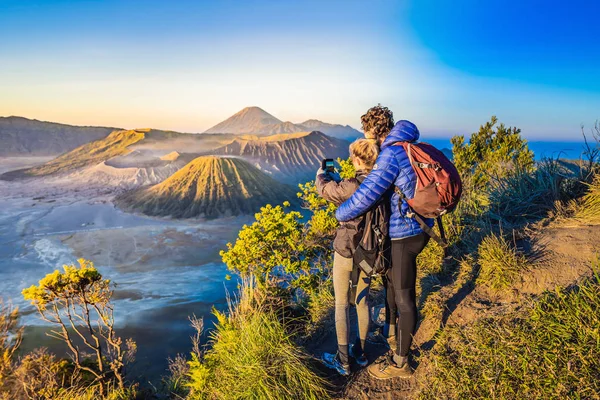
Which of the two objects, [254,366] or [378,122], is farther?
[254,366]

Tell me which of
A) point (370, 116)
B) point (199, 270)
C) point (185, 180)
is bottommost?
point (199, 270)

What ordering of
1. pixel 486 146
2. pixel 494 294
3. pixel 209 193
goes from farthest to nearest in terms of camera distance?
pixel 209 193 → pixel 486 146 → pixel 494 294

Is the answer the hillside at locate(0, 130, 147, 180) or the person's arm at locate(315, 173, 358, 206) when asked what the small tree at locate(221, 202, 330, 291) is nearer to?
the person's arm at locate(315, 173, 358, 206)

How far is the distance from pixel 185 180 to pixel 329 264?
60.4m

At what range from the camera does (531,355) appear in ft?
5.84

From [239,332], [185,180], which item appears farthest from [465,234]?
[185,180]

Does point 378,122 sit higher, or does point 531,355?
point 378,122

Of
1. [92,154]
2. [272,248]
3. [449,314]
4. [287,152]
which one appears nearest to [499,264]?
[449,314]

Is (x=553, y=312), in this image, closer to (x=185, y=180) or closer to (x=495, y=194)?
(x=495, y=194)

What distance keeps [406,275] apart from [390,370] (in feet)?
2.10

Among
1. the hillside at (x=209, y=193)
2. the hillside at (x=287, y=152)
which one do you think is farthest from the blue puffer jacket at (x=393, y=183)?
the hillside at (x=287, y=152)

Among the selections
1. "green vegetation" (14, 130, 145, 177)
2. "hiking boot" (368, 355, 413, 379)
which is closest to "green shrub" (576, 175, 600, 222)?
"hiking boot" (368, 355, 413, 379)

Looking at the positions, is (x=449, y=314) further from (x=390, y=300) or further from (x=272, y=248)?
(x=272, y=248)

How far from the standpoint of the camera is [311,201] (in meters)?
5.07
